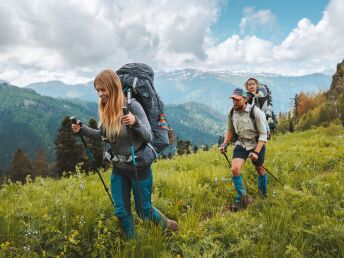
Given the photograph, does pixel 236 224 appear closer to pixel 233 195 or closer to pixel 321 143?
pixel 233 195

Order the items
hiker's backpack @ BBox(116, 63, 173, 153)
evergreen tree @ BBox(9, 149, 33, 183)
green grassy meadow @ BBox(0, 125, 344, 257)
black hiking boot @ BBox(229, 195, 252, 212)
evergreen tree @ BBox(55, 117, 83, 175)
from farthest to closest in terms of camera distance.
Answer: evergreen tree @ BBox(9, 149, 33, 183), evergreen tree @ BBox(55, 117, 83, 175), black hiking boot @ BBox(229, 195, 252, 212), hiker's backpack @ BBox(116, 63, 173, 153), green grassy meadow @ BBox(0, 125, 344, 257)

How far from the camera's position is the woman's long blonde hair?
13.7 ft

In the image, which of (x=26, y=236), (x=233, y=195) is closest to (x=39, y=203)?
(x=26, y=236)

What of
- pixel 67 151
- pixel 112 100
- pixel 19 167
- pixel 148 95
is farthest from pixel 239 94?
pixel 19 167

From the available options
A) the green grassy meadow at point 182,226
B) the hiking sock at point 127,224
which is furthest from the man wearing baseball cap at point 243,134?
the hiking sock at point 127,224

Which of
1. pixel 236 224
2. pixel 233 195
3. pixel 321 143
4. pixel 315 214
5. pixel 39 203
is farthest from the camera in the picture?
pixel 321 143

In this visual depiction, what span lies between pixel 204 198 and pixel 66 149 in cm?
3887

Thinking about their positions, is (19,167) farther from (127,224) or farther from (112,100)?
(112,100)

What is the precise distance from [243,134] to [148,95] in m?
3.05

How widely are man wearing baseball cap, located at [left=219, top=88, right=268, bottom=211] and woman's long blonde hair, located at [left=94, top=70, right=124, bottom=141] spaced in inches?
116

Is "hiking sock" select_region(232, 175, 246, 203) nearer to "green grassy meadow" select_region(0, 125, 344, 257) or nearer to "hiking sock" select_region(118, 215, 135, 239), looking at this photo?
"green grassy meadow" select_region(0, 125, 344, 257)

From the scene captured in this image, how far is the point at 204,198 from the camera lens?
6.68 meters

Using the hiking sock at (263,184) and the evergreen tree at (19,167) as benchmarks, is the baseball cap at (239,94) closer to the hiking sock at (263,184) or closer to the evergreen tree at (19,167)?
the hiking sock at (263,184)

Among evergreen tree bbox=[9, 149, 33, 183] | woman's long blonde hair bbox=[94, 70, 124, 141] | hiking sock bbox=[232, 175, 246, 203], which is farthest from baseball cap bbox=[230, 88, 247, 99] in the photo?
evergreen tree bbox=[9, 149, 33, 183]
